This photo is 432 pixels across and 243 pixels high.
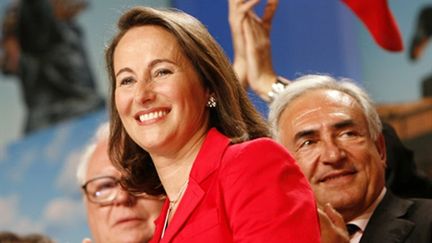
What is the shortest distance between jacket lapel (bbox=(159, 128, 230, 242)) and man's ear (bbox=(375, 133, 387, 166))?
0.99m

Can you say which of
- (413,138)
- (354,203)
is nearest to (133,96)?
(354,203)

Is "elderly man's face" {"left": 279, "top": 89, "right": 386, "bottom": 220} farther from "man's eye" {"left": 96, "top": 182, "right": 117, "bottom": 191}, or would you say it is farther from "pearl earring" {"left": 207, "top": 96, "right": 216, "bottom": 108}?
"pearl earring" {"left": 207, "top": 96, "right": 216, "bottom": 108}

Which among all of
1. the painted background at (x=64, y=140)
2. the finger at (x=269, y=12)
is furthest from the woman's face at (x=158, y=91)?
the painted background at (x=64, y=140)

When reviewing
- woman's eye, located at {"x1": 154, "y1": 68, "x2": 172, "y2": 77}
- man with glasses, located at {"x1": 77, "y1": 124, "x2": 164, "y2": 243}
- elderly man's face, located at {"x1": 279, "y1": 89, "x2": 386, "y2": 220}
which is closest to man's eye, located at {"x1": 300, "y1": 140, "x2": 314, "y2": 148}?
elderly man's face, located at {"x1": 279, "y1": 89, "x2": 386, "y2": 220}

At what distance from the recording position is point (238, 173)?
171cm

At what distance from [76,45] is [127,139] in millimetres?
2600

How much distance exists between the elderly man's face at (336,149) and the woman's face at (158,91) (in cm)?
78

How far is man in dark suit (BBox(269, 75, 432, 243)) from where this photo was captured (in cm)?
254

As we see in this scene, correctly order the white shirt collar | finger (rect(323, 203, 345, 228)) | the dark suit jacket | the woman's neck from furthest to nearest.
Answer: the white shirt collar
the dark suit jacket
finger (rect(323, 203, 345, 228))
the woman's neck

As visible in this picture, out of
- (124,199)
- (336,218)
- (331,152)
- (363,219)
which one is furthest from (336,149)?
(124,199)

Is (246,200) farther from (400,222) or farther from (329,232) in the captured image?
(400,222)

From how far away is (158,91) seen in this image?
186cm

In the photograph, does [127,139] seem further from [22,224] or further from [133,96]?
[22,224]

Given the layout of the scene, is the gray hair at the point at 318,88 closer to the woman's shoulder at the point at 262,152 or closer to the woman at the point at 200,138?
the woman at the point at 200,138
